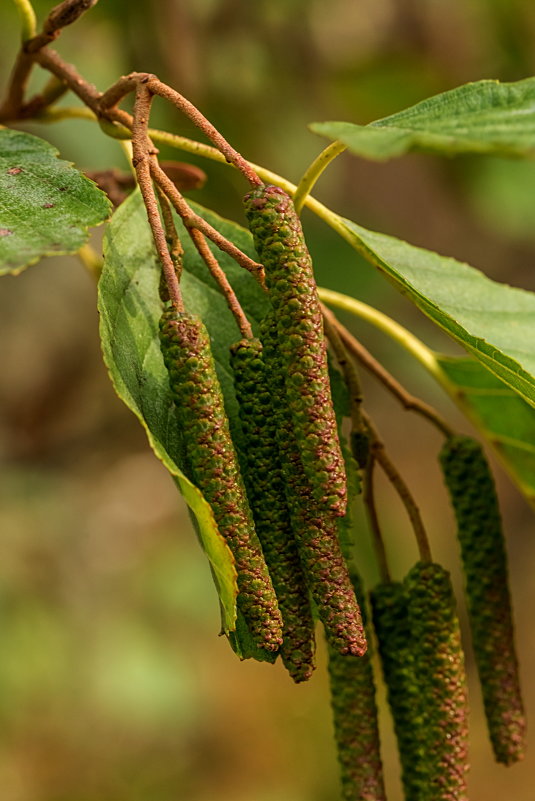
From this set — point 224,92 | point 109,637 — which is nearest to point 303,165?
point 224,92

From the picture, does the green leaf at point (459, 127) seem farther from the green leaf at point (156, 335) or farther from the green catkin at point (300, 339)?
the green leaf at point (156, 335)

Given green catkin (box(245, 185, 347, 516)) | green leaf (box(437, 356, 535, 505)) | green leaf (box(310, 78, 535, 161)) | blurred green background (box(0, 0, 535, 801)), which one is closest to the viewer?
green leaf (box(310, 78, 535, 161))

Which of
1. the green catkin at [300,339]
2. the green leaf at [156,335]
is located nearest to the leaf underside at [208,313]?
the green leaf at [156,335]

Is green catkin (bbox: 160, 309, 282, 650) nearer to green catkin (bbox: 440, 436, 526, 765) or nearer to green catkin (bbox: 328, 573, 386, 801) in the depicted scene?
green catkin (bbox: 328, 573, 386, 801)

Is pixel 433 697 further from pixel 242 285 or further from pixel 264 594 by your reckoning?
pixel 242 285

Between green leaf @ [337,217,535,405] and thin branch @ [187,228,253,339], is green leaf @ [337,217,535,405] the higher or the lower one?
the higher one

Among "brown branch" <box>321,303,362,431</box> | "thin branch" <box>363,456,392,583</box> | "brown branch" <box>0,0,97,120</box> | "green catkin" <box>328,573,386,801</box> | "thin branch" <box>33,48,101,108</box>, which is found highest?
"brown branch" <box>0,0,97,120</box>

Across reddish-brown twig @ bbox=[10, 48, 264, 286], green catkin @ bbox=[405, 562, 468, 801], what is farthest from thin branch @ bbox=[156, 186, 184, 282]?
green catkin @ bbox=[405, 562, 468, 801]
